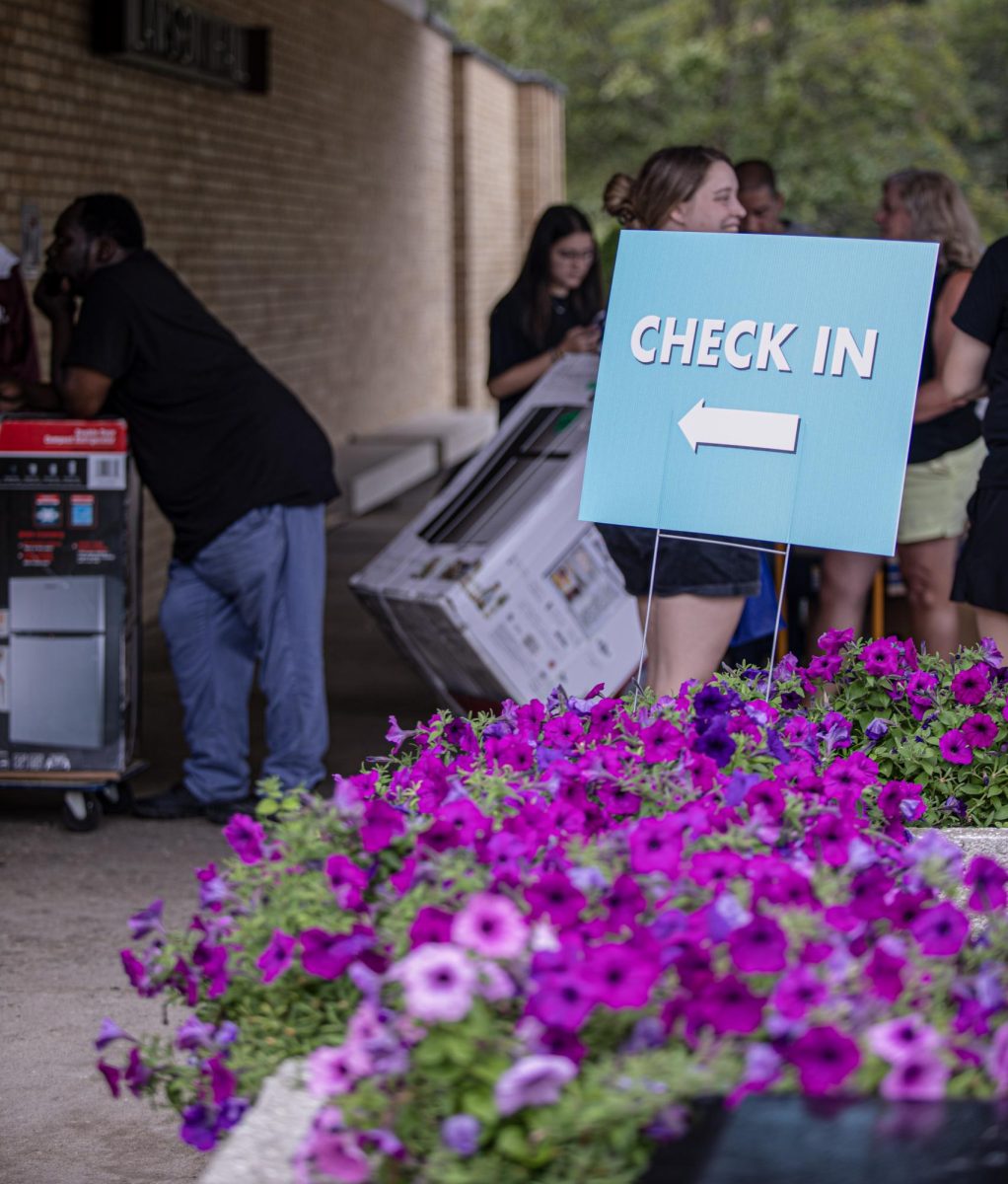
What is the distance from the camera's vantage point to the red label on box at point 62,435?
5.44 metres

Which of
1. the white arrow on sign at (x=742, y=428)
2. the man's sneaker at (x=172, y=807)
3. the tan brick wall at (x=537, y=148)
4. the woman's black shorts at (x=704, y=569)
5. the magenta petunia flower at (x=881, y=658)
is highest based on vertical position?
the tan brick wall at (x=537, y=148)

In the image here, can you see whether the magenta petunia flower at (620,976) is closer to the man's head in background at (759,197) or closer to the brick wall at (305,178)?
the man's head in background at (759,197)

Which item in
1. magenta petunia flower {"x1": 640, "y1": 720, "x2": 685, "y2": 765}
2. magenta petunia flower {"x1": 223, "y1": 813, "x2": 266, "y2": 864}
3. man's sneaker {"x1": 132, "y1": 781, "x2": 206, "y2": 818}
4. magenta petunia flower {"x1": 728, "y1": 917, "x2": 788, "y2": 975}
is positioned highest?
magenta petunia flower {"x1": 640, "y1": 720, "x2": 685, "y2": 765}

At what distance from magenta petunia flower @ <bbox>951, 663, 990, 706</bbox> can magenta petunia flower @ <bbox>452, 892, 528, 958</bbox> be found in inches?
60.5

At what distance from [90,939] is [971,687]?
8.50 ft

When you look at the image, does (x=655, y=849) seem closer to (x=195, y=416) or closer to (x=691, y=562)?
(x=691, y=562)

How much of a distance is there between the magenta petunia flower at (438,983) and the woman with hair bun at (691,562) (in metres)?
2.37

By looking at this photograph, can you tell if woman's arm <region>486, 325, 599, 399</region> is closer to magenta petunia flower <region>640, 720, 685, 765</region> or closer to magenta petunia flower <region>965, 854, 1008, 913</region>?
magenta petunia flower <region>640, 720, 685, 765</region>

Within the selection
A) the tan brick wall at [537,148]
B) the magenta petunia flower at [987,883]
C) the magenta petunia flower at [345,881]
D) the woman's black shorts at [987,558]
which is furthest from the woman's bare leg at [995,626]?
the tan brick wall at [537,148]

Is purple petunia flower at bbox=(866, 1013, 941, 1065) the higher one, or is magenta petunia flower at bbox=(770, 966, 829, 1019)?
magenta petunia flower at bbox=(770, 966, 829, 1019)

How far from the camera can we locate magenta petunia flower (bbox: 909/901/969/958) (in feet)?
6.33

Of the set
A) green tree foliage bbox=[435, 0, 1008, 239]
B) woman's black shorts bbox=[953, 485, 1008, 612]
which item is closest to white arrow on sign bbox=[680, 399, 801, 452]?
woman's black shorts bbox=[953, 485, 1008, 612]

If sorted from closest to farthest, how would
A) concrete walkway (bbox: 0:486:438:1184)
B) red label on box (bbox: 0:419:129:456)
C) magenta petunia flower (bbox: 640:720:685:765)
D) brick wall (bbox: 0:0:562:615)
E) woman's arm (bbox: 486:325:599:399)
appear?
magenta petunia flower (bbox: 640:720:685:765), concrete walkway (bbox: 0:486:438:1184), red label on box (bbox: 0:419:129:456), woman's arm (bbox: 486:325:599:399), brick wall (bbox: 0:0:562:615)

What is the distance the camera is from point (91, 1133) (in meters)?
3.62
